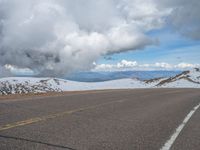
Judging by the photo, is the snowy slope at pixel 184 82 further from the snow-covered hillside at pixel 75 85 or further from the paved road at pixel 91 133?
the paved road at pixel 91 133

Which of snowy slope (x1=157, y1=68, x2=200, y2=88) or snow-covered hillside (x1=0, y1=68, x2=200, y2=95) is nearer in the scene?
snow-covered hillside (x1=0, y1=68, x2=200, y2=95)

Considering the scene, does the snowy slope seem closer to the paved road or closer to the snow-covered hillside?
the snow-covered hillside

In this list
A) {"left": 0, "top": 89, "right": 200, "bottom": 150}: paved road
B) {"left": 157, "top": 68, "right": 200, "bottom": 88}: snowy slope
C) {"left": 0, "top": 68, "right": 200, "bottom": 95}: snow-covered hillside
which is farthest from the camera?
{"left": 157, "top": 68, "right": 200, "bottom": 88}: snowy slope

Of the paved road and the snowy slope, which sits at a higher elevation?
the snowy slope

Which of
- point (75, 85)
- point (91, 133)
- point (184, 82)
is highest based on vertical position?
point (75, 85)

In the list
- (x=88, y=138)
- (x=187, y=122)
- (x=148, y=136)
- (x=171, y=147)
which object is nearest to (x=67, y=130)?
(x=88, y=138)

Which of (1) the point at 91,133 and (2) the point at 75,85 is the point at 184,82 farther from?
(1) the point at 91,133

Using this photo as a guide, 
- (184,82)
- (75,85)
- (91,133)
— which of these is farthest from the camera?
(75,85)

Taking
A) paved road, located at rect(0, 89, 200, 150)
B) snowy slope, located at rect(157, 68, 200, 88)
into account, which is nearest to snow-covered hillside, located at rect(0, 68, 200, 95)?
snowy slope, located at rect(157, 68, 200, 88)

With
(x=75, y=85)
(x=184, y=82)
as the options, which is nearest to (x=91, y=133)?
(x=184, y=82)

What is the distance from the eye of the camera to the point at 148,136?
31.2 feet

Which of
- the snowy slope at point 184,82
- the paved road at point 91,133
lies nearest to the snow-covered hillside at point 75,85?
the snowy slope at point 184,82

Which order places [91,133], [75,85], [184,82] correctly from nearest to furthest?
[91,133]
[184,82]
[75,85]

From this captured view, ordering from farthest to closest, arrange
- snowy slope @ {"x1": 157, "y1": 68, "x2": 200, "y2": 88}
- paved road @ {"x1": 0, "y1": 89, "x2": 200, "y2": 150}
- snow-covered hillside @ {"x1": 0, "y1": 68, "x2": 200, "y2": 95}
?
1. snowy slope @ {"x1": 157, "y1": 68, "x2": 200, "y2": 88}
2. snow-covered hillside @ {"x1": 0, "y1": 68, "x2": 200, "y2": 95}
3. paved road @ {"x1": 0, "y1": 89, "x2": 200, "y2": 150}
